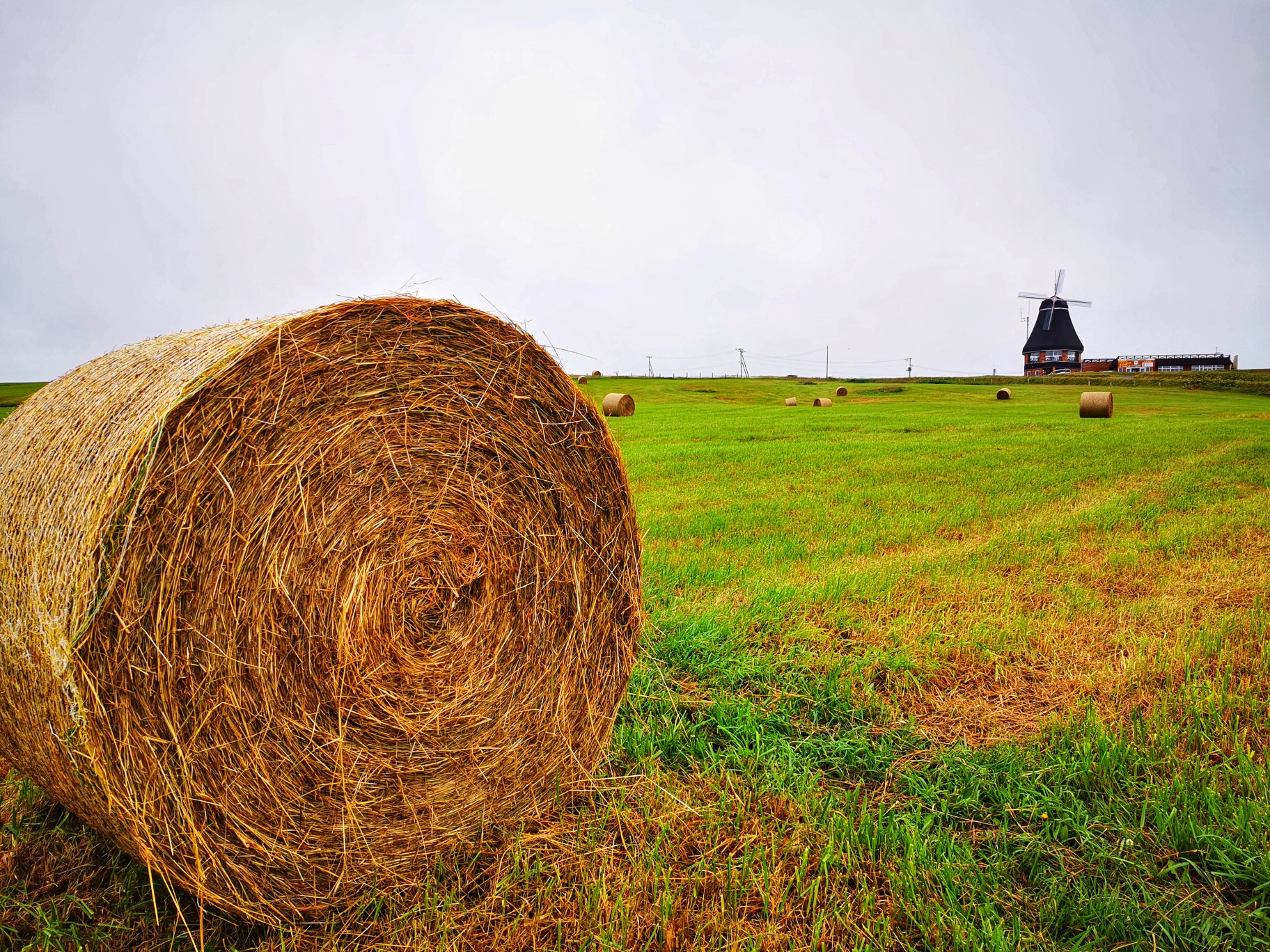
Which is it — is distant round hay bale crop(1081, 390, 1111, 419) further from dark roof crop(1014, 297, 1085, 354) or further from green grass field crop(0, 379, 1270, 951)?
dark roof crop(1014, 297, 1085, 354)

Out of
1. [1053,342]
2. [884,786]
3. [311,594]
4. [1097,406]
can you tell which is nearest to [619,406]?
[1097,406]

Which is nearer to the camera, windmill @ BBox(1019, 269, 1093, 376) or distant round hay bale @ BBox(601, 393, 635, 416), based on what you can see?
distant round hay bale @ BBox(601, 393, 635, 416)

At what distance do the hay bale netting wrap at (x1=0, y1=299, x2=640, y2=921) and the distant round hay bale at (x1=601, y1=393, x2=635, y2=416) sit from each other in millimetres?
29206

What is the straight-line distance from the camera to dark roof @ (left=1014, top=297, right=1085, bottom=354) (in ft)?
318

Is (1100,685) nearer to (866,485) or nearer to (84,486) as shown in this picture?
(84,486)

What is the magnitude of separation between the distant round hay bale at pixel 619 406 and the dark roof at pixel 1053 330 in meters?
86.9

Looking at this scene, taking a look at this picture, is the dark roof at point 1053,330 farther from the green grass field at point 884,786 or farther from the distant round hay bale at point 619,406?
the green grass field at point 884,786

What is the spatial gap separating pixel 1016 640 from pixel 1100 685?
0.75m

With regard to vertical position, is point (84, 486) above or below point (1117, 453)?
above

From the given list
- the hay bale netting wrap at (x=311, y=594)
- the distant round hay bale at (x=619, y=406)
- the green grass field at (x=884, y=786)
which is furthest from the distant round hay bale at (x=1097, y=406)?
the hay bale netting wrap at (x=311, y=594)

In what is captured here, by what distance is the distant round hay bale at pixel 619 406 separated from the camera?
108 feet

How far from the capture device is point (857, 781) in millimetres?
3545

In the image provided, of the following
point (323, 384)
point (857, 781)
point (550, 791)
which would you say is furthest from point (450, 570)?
point (857, 781)

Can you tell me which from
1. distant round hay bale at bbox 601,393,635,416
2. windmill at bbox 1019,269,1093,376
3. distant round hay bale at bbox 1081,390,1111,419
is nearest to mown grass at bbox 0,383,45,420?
distant round hay bale at bbox 601,393,635,416
